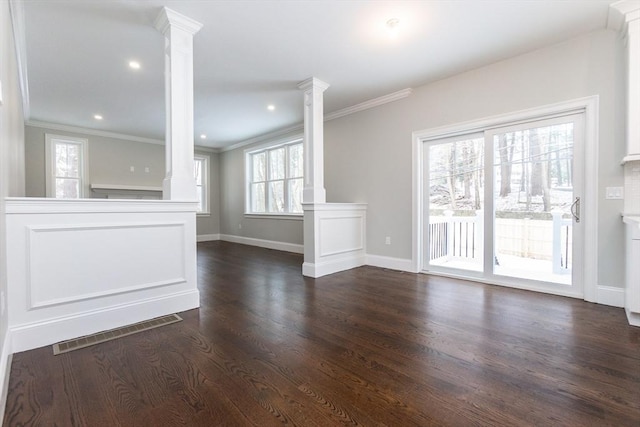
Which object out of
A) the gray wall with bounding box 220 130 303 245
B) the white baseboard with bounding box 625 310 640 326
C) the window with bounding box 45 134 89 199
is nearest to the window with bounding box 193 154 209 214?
the gray wall with bounding box 220 130 303 245

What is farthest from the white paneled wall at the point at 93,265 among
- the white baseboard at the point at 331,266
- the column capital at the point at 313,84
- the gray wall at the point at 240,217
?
the gray wall at the point at 240,217

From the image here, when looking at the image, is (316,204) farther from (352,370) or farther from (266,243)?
(266,243)

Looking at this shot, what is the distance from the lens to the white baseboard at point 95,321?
1.86 m

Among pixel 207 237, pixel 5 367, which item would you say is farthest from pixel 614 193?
pixel 207 237

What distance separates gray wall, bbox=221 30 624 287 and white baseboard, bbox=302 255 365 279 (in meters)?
0.29

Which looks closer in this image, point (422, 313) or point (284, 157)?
point (422, 313)

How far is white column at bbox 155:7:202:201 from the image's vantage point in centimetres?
252

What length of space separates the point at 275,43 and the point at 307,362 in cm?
294

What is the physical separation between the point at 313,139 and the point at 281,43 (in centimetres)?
122

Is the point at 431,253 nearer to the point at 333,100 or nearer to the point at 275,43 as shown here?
the point at 333,100

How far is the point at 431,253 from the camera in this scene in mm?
4031

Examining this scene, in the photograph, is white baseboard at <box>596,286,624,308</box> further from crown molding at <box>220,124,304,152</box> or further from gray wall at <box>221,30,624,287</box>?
crown molding at <box>220,124,304,152</box>

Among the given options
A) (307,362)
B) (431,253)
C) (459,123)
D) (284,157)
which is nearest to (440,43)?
(459,123)

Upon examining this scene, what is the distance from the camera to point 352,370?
1.62 metres
